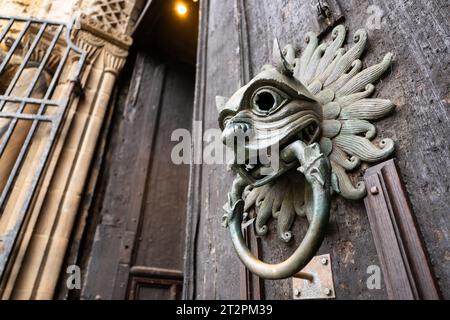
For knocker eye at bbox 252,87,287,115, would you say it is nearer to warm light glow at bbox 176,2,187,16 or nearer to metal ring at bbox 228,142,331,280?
metal ring at bbox 228,142,331,280

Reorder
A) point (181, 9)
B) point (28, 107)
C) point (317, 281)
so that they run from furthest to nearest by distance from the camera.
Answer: point (181, 9) → point (28, 107) → point (317, 281)

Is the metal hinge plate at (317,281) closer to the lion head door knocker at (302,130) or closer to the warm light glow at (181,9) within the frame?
the lion head door knocker at (302,130)

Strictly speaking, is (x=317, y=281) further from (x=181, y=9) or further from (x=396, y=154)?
(x=181, y=9)

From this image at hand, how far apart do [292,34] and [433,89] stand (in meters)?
0.34

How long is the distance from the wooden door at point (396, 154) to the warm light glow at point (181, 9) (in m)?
1.30

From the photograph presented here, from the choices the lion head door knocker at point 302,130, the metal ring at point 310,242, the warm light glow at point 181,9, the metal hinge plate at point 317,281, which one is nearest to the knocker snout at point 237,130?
the lion head door knocker at point 302,130

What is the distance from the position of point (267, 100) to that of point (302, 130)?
7cm

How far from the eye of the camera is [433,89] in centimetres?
37

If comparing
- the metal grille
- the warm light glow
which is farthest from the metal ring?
the warm light glow

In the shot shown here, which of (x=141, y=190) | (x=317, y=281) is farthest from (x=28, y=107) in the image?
(x=317, y=281)

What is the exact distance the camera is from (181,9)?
1.82 m

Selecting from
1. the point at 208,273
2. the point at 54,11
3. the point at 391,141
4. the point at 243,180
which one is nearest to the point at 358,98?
the point at 391,141

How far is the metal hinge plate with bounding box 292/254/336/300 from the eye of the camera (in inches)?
15.8
